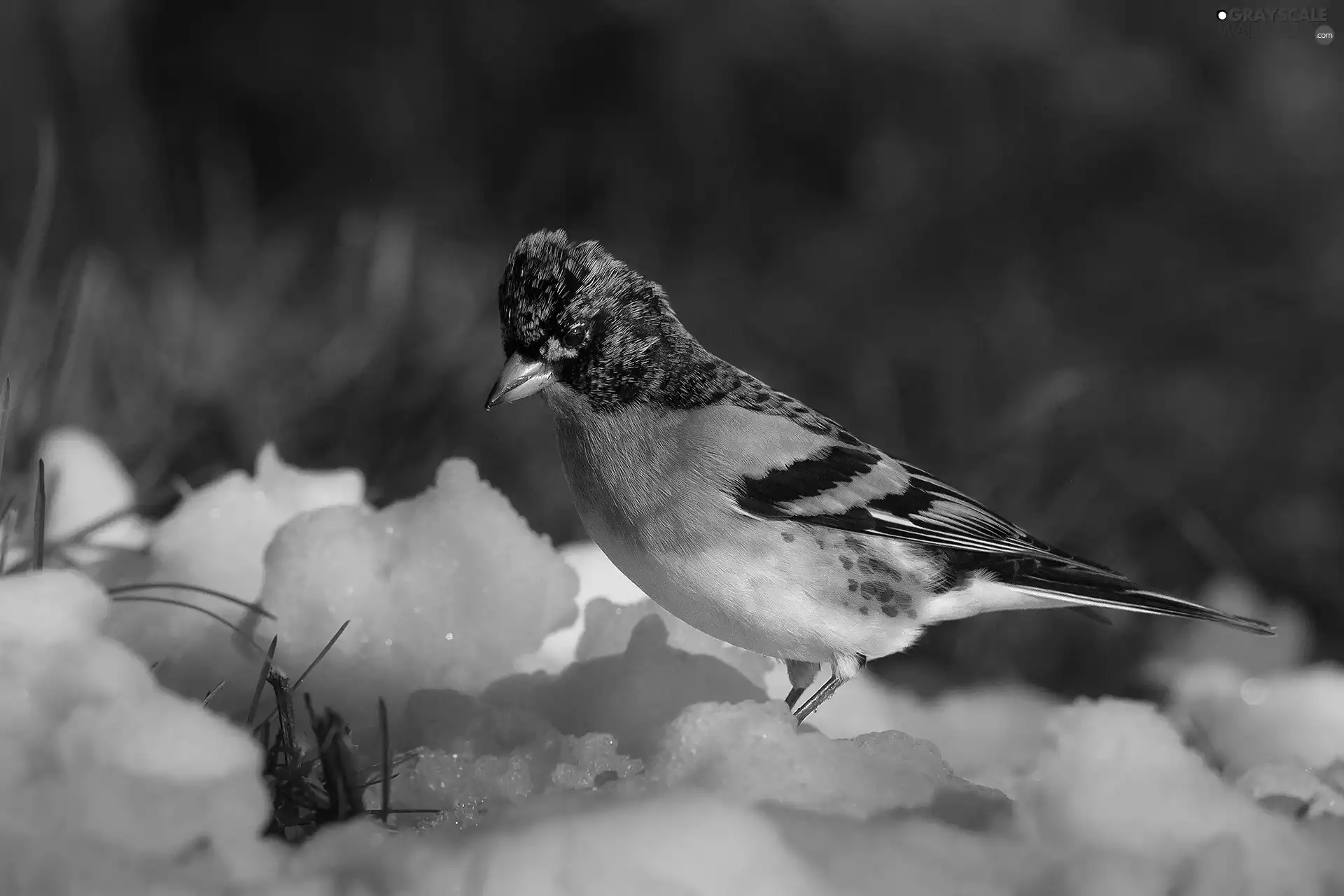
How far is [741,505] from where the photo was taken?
210 centimetres

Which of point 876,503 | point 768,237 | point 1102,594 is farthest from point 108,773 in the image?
point 768,237

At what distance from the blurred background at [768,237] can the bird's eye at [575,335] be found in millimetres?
1101

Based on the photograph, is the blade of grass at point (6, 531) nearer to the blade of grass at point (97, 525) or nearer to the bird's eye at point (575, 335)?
the blade of grass at point (97, 525)

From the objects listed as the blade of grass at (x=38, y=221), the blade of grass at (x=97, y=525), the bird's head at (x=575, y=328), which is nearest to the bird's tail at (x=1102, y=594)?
the bird's head at (x=575, y=328)

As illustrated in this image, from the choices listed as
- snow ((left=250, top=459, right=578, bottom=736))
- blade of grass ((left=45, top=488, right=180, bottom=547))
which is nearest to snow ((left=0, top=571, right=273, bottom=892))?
snow ((left=250, top=459, right=578, bottom=736))

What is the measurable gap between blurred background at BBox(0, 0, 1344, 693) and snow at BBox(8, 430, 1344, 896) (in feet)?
2.53

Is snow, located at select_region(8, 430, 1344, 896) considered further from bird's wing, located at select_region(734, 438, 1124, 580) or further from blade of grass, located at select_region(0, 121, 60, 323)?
blade of grass, located at select_region(0, 121, 60, 323)

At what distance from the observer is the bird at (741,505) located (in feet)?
6.70

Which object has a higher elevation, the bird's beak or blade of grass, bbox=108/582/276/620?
the bird's beak

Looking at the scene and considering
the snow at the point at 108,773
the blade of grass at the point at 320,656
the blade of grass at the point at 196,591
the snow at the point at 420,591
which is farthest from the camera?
the snow at the point at 420,591

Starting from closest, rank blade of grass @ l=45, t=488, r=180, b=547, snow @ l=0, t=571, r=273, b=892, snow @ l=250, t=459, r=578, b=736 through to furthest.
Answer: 1. snow @ l=0, t=571, r=273, b=892
2. snow @ l=250, t=459, r=578, b=736
3. blade of grass @ l=45, t=488, r=180, b=547

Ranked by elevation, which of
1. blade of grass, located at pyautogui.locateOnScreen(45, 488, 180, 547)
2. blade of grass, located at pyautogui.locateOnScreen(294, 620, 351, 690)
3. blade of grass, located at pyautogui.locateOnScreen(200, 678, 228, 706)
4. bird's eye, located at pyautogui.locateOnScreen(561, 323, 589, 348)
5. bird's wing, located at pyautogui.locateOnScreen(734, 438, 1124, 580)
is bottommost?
blade of grass, located at pyautogui.locateOnScreen(45, 488, 180, 547)

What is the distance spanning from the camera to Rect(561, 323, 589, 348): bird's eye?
2.21m

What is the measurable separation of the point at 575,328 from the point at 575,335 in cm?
1
